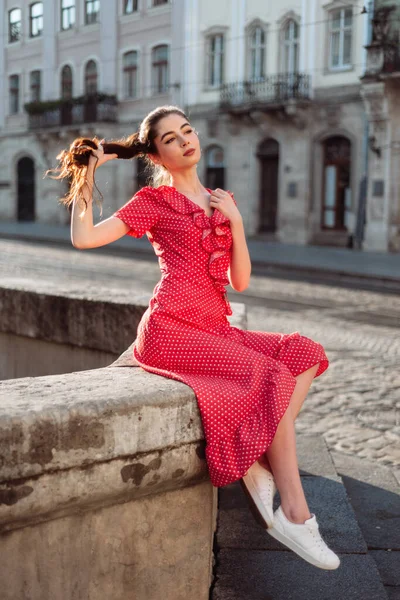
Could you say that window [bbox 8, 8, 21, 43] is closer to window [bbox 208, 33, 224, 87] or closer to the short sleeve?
window [bbox 208, 33, 224, 87]

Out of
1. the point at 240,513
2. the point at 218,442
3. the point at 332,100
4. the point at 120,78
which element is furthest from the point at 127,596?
the point at 120,78

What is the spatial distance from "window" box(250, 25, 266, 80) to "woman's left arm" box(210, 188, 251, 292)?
22.7 meters

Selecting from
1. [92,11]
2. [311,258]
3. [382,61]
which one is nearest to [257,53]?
[382,61]

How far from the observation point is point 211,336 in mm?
2625

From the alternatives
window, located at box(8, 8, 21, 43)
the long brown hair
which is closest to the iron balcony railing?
window, located at box(8, 8, 21, 43)

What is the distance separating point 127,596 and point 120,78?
28.2m

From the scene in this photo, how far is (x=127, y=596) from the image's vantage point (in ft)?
7.07

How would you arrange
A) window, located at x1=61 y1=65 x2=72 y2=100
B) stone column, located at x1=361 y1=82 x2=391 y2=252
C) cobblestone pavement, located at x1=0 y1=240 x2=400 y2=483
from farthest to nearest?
window, located at x1=61 y1=65 x2=72 y2=100 → stone column, located at x1=361 y1=82 x2=391 y2=252 → cobblestone pavement, located at x1=0 y1=240 x2=400 y2=483

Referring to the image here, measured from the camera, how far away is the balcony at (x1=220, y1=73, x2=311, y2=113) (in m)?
23.4

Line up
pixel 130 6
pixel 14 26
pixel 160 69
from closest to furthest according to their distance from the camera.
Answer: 1. pixel 160 69
2. pixel 130 6
3. pixel 14 26

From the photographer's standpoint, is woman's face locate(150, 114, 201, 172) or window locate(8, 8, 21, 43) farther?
window locate(8, 8, 21, 43)

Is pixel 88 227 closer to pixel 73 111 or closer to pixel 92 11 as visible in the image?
pixel 73 111

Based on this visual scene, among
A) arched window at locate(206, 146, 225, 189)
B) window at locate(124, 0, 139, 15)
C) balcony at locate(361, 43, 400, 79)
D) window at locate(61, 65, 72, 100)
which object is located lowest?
arched window at locate(206, 146, 225, 189)

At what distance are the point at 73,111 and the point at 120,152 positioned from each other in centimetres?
2822
